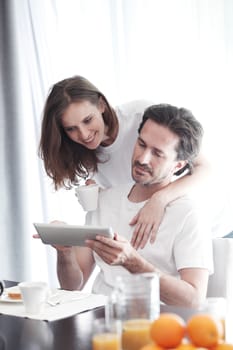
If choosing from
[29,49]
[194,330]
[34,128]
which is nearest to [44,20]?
[29,49]

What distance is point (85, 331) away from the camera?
1.51 metres

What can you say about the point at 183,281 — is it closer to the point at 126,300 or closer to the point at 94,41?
the point at 126,300

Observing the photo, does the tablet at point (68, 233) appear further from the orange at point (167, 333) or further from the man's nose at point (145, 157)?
the orange at point (167, 333)

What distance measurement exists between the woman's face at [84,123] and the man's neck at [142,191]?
0.22m

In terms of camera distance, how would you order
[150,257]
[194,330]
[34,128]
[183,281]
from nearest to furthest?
[194,330] < [183,281] < [150,257] < [34,128]

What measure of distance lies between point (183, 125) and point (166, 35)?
1.02 metres

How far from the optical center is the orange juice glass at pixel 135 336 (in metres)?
1.17

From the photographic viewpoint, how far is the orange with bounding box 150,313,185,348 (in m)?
1.09

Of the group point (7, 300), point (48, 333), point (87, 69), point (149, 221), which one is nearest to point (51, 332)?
point (48, 333)

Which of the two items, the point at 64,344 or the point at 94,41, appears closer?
the point at 64,344

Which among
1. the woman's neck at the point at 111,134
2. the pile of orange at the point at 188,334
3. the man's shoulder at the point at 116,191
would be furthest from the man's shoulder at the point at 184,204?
the pile of orange at the point at 188,334

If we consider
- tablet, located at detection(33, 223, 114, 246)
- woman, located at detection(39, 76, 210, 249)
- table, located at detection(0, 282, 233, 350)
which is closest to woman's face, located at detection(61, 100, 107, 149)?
woman, located at detection(39, 76, 210, 249)

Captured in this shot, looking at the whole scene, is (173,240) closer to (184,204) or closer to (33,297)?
(184,204)

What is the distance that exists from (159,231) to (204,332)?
101 cm
